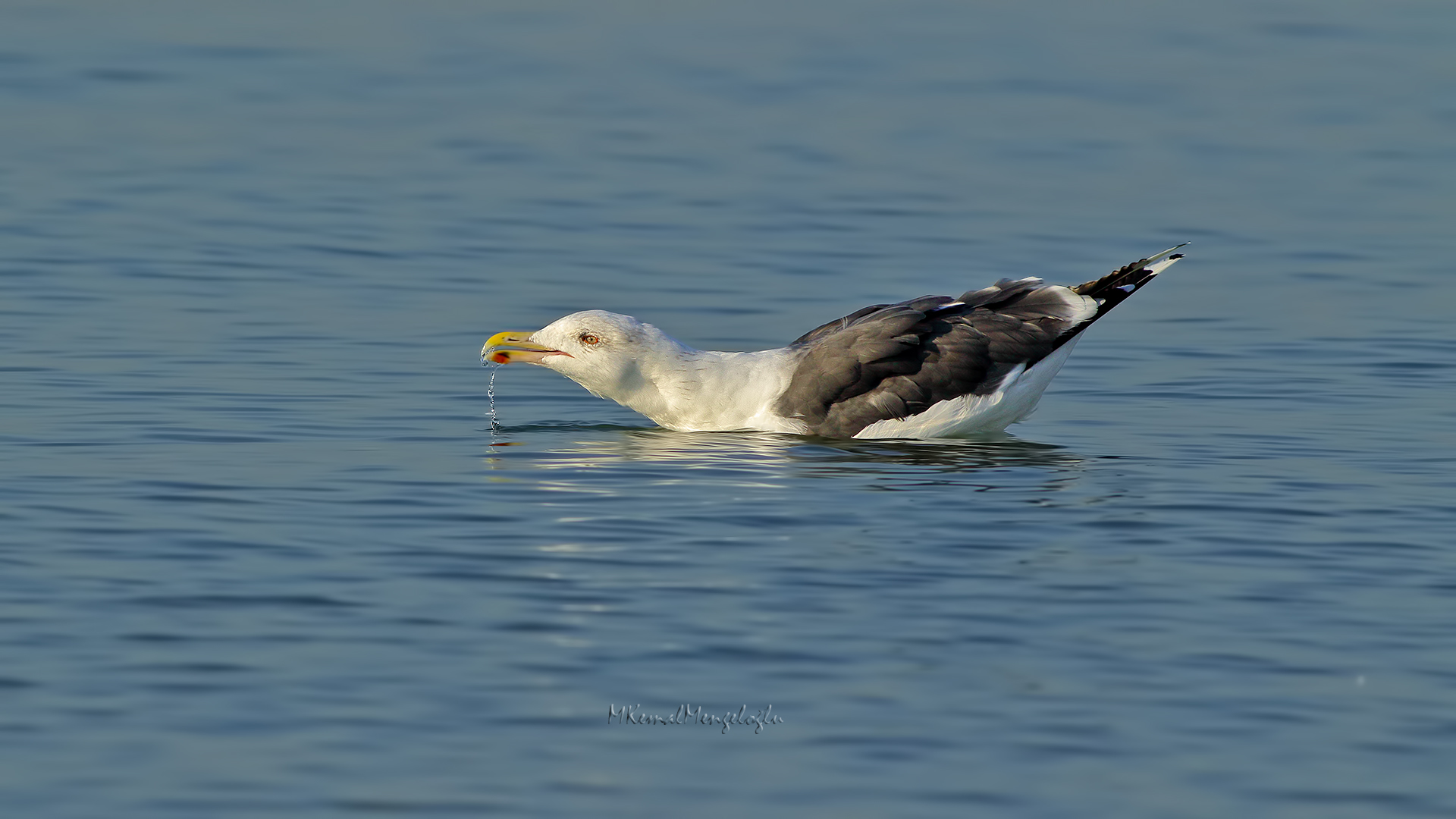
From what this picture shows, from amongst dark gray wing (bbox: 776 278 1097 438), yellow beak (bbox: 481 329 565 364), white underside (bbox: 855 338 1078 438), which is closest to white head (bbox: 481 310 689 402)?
yellow beak (bbox: 481 329 565 364)

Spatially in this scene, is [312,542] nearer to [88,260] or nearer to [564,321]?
[564,321]

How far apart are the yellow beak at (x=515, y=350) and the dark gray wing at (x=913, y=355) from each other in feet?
5.82

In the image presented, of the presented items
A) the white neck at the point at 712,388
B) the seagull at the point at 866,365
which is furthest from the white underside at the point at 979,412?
the white neck at the point at 712,388

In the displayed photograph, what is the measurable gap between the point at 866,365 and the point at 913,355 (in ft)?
1.19

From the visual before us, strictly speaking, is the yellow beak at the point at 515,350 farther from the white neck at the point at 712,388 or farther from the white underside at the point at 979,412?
the white underside at the point at 979,412

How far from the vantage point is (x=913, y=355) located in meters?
15.5

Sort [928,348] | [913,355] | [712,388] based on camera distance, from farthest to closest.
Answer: [712,388], [928,348], [913,355]

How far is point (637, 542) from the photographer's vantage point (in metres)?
11.8

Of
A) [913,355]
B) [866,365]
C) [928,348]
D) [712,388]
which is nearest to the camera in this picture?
[866,365]

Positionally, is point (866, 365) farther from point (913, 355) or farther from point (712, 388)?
point (712, 388)

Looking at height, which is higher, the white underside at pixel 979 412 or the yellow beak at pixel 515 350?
the yellow beak at pixel 515 350

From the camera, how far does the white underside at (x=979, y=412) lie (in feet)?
50.4

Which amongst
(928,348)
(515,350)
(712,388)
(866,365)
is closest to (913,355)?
(928,348)

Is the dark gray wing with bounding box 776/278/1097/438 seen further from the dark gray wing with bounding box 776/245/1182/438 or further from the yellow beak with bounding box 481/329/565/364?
the yellow beak with bounding box 481/329/565/364
